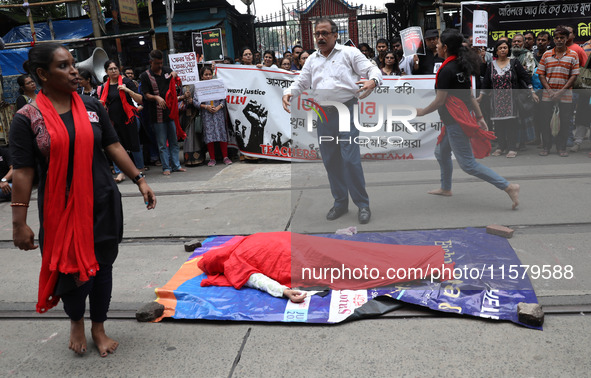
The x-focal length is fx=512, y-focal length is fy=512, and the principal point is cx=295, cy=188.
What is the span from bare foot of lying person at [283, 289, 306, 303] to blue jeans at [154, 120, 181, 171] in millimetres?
5417

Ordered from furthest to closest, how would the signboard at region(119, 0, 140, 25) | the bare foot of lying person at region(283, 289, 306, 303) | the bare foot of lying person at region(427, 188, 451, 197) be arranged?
the signboard at region(119, 0, 140, 25) → the bare foot of lying person at region(427, 188, 451, 197) → the bare foot of lying person at region(283, 289, 306, 303)

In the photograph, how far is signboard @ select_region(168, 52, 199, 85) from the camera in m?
8.23

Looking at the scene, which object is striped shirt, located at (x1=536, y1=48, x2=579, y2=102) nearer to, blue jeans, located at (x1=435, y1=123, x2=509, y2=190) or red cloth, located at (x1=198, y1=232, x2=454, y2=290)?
blue jeans, located at (x1=435, y1=123, x2=509, y2=190)

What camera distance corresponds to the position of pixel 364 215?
4.93 meters

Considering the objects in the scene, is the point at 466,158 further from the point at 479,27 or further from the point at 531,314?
the point at 479,27

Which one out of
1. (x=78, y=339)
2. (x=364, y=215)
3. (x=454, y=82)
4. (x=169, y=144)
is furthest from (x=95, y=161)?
(x=169, y=144)

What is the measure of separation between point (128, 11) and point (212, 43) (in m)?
2.78

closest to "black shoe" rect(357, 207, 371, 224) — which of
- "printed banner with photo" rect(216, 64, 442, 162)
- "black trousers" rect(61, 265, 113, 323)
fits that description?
"printed banner with photo" rect(216, 64, 442, 162)

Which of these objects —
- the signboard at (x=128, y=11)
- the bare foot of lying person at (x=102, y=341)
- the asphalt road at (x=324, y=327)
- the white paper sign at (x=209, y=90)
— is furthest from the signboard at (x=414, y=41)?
the signboard at (x=128, y=11)

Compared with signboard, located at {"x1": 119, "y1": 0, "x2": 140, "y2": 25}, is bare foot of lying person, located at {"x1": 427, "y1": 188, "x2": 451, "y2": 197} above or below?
below

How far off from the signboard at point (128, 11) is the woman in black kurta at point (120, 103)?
5.25 meters

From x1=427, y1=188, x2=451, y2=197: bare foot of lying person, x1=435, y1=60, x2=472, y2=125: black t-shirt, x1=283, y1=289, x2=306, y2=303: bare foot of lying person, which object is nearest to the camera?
x1=283, y1=289, x2=306, y2=303: bare foot of lying person

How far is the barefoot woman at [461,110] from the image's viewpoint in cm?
496

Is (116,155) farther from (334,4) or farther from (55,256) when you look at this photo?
(334,4)
